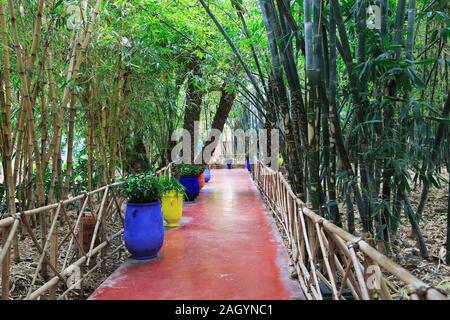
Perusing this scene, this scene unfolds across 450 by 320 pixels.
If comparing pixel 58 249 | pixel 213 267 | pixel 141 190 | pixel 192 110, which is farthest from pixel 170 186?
pixel 192 110

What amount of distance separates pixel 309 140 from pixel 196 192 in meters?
4.77

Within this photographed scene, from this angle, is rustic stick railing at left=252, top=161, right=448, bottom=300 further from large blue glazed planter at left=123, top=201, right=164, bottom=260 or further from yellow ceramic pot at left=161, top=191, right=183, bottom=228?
yellow ceramic pot at left=161, top=191, right=183, bottom=228

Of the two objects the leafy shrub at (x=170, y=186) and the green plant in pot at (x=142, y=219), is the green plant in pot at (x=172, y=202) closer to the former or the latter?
the leafy shrub at (x=170, y=186)

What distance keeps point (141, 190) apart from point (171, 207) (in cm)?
156

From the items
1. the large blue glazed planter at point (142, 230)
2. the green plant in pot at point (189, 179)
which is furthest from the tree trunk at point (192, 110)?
the large blue glazed planter at point (142, 230)

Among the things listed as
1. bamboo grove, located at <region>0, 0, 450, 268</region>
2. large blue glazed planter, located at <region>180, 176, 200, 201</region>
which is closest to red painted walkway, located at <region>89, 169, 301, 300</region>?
bamboo grove, located at <region>0, 0, 450, 268</region>

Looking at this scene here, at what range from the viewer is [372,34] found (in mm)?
2557

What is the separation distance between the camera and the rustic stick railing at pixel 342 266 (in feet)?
4.31

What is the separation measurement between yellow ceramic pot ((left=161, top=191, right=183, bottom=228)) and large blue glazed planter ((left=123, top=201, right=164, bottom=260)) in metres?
1.41

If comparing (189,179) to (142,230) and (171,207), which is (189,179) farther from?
(142,230)

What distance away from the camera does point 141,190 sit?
11.3 feet

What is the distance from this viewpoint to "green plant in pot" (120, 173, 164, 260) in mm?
3396

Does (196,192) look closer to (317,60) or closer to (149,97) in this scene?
(149,97)

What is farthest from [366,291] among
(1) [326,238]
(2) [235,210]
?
(2) [235,210]
